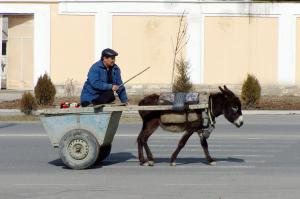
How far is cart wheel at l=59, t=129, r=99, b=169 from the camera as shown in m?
13.3

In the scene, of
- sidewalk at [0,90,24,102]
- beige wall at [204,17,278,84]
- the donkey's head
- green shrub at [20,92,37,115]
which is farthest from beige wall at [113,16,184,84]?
the donkey's head

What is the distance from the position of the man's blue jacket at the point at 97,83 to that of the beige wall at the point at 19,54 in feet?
75.9

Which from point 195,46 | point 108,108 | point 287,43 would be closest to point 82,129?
point 108,108

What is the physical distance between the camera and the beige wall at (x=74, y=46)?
112ft

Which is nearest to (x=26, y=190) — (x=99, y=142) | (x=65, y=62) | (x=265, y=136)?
(x=99, y=142)

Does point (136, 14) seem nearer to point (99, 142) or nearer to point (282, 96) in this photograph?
point (282, 96)

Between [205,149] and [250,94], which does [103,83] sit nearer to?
[205,149]

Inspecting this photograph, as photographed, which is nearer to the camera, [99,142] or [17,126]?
[99,142]

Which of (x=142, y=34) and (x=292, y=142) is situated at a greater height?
(x=142, y=34)

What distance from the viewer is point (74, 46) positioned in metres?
34.3

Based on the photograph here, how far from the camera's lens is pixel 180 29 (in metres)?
34.3

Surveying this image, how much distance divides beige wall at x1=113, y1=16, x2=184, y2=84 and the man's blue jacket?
20258mm

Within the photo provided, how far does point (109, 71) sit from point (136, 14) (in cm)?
2058

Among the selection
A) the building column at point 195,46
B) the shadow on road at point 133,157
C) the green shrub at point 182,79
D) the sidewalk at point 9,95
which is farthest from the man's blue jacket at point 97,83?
the building column at point 195,46
